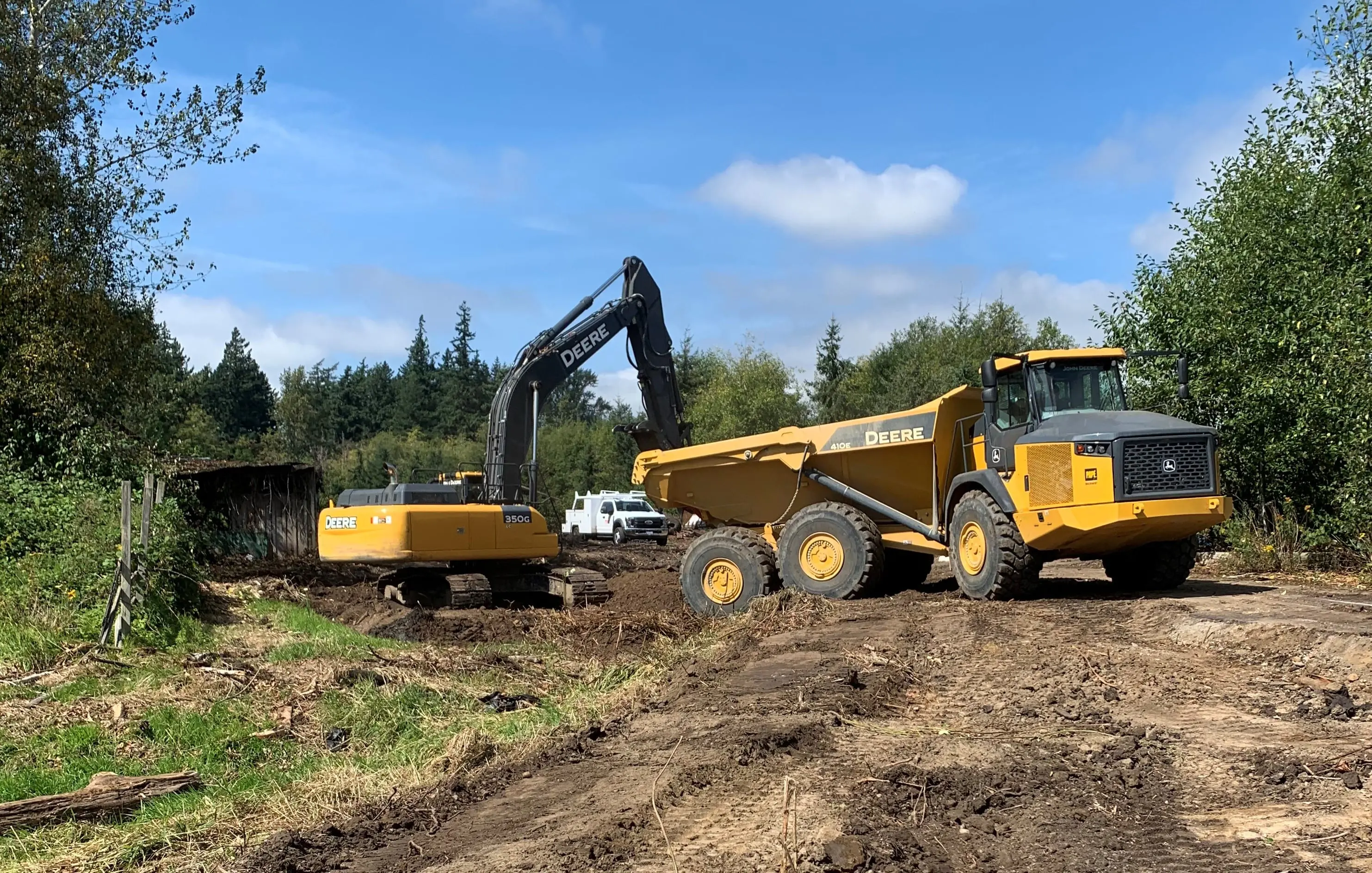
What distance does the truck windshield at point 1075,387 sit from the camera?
444 inches

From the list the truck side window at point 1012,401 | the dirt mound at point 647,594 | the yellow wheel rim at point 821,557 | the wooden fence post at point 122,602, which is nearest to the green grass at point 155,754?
the wooden fence post at point 122,602

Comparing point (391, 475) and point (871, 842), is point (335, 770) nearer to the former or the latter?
point (871, 842)

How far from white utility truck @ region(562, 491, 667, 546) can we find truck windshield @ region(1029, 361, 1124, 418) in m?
26.1

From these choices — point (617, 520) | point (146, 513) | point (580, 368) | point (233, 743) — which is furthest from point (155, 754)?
point (617, 520)

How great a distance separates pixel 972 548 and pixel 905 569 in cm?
262

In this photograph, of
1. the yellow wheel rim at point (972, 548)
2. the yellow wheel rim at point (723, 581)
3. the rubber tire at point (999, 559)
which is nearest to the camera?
the rubber tire at point (999, 559)

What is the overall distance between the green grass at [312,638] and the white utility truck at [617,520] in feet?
74.2

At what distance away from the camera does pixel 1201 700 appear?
265 inches

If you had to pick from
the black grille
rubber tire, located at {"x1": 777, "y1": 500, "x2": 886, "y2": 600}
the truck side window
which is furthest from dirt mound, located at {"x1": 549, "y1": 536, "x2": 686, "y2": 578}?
the black grille

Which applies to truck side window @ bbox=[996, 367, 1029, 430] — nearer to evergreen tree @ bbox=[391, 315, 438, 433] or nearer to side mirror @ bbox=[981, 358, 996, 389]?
side mirror @ bbox=[981, 358, 996, 389]

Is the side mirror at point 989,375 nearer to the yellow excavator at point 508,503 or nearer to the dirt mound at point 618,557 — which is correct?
the yellow excavator at point 508,503

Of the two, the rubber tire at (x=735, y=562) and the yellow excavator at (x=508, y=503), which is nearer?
the rubber tire at (x=735, y=562)

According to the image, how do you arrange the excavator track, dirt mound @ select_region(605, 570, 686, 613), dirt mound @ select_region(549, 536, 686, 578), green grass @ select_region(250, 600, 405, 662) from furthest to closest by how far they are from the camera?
dirt mound @ select_region(549, 536, 686, 578) → the excavator track → dirt mound @ select_region(605, 570, 686, 613) → green grass @ select_region(250, 600, 405, 662)

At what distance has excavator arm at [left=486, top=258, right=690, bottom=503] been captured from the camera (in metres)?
16.5
